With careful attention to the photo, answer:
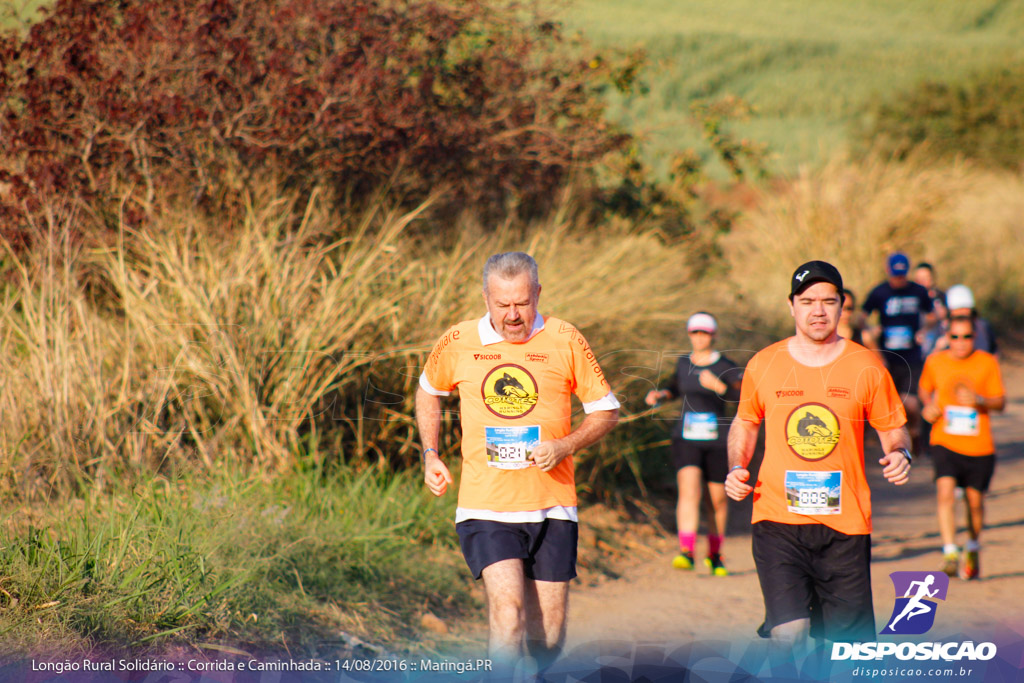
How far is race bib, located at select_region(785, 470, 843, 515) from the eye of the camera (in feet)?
13.1

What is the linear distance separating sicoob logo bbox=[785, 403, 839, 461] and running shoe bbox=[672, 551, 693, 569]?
10.7ft

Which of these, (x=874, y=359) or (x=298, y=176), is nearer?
(x=874, y=359)

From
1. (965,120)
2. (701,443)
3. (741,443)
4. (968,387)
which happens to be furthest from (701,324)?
(965,120)

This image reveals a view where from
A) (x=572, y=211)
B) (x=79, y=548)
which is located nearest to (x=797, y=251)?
(x=572, y=211)

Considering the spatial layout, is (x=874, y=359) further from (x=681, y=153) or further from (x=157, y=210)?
(x=681, y=153)

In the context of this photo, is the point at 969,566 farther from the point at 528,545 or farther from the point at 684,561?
the point at 528,545

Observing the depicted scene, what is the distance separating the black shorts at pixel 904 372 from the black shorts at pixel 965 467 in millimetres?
3199

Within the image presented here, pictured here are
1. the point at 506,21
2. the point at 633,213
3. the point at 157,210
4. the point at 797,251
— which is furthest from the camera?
the point at 797,251

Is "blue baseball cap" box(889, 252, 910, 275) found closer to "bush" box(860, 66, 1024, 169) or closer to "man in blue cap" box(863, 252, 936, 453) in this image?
"man in blue cap" box(863, 252, 936, 453)

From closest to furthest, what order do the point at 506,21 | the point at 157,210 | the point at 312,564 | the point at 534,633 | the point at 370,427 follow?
1. the point at 534,633
2. the point at 312,564
3. the point at 370,427
4. the point at 157,210
5. the point at 506,21

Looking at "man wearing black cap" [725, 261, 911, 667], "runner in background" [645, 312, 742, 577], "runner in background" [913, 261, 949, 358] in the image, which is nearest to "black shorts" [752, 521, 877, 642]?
"man wearing black cap" [725, 261, 911, 667]

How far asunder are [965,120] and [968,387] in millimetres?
29773

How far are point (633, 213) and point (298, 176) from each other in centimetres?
420

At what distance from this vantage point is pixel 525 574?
13.3ft
